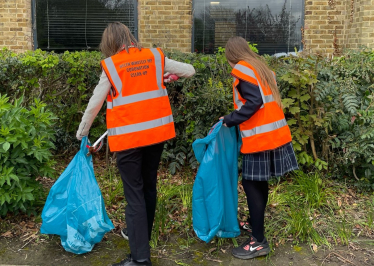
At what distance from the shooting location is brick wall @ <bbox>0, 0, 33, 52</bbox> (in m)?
7.62

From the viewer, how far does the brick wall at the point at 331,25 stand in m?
7.46

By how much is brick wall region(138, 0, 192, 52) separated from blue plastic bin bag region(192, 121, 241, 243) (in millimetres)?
4586

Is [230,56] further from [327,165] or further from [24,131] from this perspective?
[327,165]

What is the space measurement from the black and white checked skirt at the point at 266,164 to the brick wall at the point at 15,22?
6.10m

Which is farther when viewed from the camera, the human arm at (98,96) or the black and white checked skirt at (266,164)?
the black and white checked skirt at (266,164)

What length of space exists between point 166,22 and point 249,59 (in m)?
4.79

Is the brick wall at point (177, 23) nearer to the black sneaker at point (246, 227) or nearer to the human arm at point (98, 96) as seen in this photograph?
the black sneaker at point (246, 227)

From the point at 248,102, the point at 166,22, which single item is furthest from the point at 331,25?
the point at 248,102

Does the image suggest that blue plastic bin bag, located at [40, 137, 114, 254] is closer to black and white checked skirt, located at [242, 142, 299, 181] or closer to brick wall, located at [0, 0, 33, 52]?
black and white checked skirt, located at [242, 142, 299, 181]

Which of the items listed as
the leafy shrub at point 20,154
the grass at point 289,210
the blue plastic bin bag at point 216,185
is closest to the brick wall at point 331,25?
the grass at point 289,210

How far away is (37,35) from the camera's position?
7.88 metres

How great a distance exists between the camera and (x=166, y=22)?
7.59m

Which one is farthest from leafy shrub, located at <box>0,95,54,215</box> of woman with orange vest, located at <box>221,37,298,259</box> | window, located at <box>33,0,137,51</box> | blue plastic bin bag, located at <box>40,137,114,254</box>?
window, located at <box>33,0,137,51</box>

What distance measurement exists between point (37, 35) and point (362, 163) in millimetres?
6327
